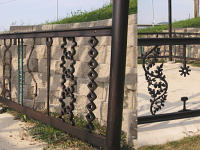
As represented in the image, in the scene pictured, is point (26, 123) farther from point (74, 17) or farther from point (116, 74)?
point (74, 17)

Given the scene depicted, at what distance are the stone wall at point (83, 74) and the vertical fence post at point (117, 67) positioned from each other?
0.76 meters

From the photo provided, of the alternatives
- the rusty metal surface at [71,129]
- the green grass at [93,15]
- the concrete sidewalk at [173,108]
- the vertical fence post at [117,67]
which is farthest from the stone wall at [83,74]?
the green grass at [93,15]

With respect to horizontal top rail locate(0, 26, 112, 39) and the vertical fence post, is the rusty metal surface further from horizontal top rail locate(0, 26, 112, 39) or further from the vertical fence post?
horizontal top rail locate(0, 26, 112, 39)

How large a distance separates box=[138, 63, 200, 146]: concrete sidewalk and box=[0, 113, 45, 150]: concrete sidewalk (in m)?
Answer: 1.24

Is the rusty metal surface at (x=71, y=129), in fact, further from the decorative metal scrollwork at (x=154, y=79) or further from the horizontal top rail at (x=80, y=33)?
the decorative metal scrollwork at (x=154, y=79)

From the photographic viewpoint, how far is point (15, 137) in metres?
3.27

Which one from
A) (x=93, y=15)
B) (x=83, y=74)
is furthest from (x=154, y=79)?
(x=93, y=15)

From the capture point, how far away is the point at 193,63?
9.94 m

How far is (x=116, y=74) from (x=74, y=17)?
15.1 ft

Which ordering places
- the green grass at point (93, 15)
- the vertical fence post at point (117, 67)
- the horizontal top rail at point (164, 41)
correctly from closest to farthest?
the vertical fence post at point (117, 67) → the horizontal top rail at point (164, 41) → the green grass at point (93, 15)

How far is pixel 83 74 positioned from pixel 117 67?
1.66 metres

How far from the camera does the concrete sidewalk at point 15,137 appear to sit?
9.75 feet

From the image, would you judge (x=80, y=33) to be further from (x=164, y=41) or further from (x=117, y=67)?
(x=164, y=41)

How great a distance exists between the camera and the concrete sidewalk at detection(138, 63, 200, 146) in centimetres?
326
